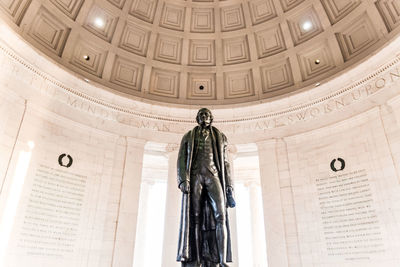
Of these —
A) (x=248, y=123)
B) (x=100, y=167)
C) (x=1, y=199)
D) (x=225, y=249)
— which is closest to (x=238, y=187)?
(x=248, y=123)

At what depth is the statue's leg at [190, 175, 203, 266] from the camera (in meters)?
5.17

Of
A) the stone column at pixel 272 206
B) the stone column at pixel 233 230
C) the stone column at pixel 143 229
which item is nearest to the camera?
the stone column at pixel 272 206

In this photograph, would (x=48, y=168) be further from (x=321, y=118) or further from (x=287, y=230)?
(x=321, y=118)

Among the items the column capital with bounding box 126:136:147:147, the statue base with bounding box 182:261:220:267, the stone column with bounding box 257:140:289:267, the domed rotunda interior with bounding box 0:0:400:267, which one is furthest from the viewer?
the column capital with bounding box 126:136:147:147

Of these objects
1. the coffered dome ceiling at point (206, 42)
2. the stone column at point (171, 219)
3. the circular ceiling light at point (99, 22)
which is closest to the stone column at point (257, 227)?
the coffered dome ceiling at point (206, 42)

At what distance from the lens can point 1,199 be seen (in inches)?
368

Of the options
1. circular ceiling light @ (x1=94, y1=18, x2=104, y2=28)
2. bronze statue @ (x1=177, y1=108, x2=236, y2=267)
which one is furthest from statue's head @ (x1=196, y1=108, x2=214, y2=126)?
circular ceiling light @ (x1=94, y1=18, x2=104, y2=28)

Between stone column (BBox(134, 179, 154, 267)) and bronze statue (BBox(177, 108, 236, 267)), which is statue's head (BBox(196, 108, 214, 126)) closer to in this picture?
bronze statue (BBox(177, 108, 236, 267))

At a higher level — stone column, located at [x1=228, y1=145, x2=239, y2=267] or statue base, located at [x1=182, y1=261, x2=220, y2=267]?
stone column, located at [x1=228, y1=145, x2=239, y2=267]

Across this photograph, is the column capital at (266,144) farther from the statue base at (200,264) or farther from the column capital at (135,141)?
the statue base at (200,264)

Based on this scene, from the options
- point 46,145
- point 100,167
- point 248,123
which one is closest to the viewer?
point 46,145

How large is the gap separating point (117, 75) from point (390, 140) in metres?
11.6

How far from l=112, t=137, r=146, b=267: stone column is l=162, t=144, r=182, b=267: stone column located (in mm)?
1251

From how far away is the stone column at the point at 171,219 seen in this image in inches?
460
